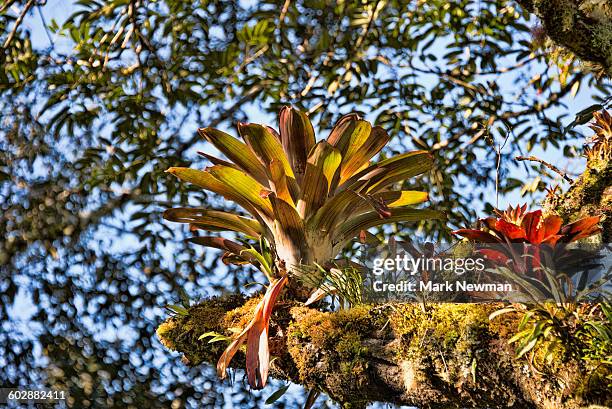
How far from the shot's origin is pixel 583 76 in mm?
3367

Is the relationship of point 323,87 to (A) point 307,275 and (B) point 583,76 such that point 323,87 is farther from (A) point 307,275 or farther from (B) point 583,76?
(A) point 307,275

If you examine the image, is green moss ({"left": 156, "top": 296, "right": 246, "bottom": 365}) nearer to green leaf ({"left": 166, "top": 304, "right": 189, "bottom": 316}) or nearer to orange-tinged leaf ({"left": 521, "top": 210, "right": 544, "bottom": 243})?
green leaf ({"left": 166, "top": 304, "right": 189, "bottom": 316})

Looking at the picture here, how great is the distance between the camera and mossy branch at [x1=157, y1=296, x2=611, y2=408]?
45.3 inches

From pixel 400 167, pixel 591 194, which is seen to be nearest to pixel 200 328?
pixel 400 167

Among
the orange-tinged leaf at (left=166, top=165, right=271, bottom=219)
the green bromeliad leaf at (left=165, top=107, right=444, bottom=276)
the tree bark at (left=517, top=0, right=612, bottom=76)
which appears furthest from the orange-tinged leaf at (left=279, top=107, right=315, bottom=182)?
the tree bark at (left=517, top=0, right=612, bottom=76)

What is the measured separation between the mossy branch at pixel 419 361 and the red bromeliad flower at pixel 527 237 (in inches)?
5.5

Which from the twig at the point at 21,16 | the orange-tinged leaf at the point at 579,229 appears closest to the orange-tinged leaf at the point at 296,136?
the orange-tinged leaf at the point at 579,229

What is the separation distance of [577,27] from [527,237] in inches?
26.3

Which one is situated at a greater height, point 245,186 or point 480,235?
point 245,186

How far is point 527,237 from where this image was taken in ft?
4.58

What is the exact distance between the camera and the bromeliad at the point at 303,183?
1469mm

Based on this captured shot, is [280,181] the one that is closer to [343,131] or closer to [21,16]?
[343,131]

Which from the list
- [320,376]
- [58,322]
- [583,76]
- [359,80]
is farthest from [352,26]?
[320,376]

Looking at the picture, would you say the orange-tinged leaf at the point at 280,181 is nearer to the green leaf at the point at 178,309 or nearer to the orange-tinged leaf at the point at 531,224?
the green leaf at the point at 178,309
